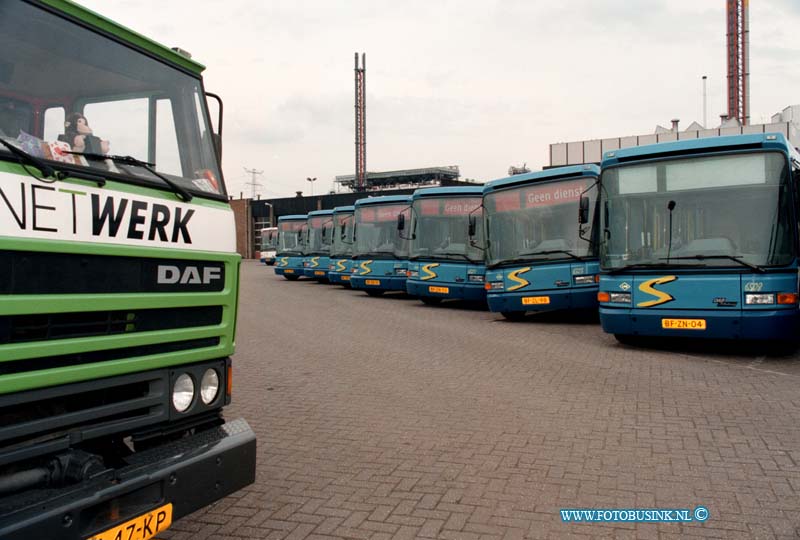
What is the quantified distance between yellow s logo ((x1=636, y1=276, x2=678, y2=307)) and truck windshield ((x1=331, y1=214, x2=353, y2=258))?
52.2ft

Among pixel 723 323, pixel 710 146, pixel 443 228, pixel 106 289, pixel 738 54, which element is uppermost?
pixel 738 54

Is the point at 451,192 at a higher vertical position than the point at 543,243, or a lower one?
higher

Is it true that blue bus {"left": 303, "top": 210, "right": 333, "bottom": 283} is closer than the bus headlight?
No

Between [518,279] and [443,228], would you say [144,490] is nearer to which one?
[518,279]

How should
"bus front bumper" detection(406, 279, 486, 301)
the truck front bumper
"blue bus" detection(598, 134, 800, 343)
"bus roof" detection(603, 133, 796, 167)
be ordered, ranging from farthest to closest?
"bus front bumper" detection(406, 279, 486, 301) < "bus roof" detection(603, 133, 796, 167) < "blue bus" detection(598, 134, 800, 343) < the truck front bumper

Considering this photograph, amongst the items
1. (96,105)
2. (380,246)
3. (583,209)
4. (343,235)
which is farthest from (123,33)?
(343,235)

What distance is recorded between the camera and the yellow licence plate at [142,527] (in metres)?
2.66

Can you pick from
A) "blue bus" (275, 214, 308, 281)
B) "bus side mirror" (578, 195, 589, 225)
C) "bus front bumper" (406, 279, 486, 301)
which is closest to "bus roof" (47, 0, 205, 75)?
"bus side mirror" (578, 195, 589, 225)

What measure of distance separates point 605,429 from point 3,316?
4.59m

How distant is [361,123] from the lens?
73125 mm

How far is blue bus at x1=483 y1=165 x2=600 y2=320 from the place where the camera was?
12.7 metres

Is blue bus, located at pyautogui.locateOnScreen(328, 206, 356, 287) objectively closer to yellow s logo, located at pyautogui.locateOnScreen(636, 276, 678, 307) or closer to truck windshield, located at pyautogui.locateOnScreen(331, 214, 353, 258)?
truck windshield, located at pyautogui.locateOnScreen(331, 214, 353, 258)

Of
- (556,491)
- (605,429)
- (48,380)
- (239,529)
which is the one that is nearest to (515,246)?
(605,429)

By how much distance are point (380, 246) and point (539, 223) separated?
815 centimetres
